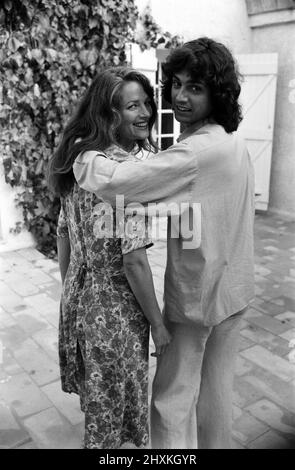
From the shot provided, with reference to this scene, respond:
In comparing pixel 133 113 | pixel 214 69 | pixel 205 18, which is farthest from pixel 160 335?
pixel 205 18

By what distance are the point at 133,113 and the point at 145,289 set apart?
610mm

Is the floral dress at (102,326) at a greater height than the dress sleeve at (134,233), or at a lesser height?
lesser

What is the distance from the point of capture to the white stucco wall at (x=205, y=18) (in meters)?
5.41

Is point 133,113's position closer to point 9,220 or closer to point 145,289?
point 145,289

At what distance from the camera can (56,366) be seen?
278 centimetres

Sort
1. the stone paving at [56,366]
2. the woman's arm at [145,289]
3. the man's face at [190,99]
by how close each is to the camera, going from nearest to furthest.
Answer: the man's face at [190,99]
the woman's arm at [145,289]
the stone paving at [56,366]

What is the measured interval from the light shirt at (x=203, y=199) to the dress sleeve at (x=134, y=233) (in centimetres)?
9

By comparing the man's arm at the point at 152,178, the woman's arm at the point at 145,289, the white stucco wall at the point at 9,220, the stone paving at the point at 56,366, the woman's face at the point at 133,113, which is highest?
the woman's face at the point at 133,113

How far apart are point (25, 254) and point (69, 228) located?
3.40 metres

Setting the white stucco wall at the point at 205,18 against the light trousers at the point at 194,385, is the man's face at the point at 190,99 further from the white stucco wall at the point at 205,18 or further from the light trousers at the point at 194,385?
the white stucco wall at the point at 205,18

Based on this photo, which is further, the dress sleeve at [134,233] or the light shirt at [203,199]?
the dress sleeve at [134,233]

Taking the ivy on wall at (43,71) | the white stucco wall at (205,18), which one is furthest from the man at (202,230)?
the white stucco wall at (205,18)
